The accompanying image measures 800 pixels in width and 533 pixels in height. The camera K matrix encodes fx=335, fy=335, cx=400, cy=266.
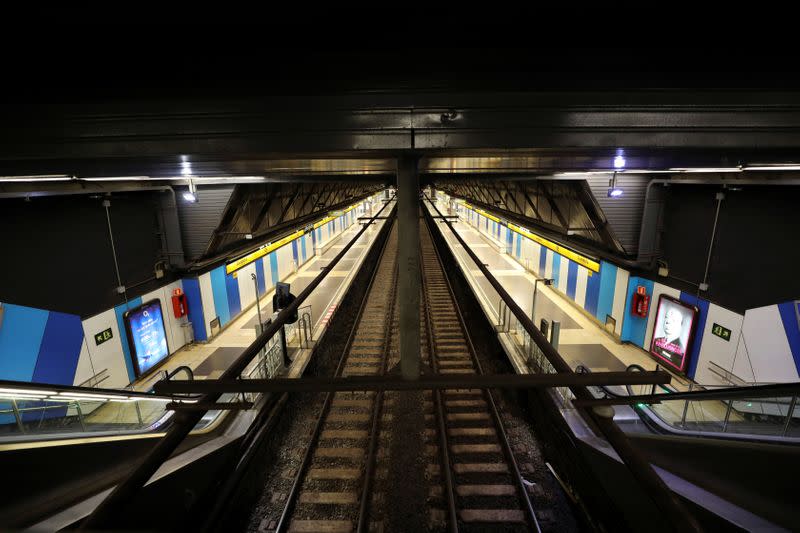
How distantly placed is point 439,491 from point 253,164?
385 cm

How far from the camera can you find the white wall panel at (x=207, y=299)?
8234 millimetres

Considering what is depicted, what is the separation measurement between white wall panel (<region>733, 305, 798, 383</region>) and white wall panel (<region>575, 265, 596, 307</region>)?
437 cm

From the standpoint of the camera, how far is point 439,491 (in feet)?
Answer: 11.4

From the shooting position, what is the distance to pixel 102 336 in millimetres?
5957

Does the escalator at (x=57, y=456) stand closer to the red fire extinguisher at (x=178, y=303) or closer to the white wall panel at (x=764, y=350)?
the red fire extinguisher at (x=178, y=303)

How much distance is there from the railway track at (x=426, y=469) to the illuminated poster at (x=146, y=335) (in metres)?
4.22

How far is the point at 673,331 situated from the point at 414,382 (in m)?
7.58

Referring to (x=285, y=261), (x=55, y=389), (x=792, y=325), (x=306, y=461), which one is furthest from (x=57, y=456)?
(x=285, y=261)

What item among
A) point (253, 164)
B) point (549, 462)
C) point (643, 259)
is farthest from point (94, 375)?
point (643, 259)

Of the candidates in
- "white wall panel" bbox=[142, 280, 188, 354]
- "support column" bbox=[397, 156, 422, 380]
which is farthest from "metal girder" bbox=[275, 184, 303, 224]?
"support column" bbox=[397, 156, 422, 380]

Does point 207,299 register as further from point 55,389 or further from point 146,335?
point 55,389

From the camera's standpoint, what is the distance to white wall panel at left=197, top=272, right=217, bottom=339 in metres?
8.23

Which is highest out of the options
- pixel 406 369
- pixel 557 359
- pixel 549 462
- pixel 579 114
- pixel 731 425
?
pixel 579 114

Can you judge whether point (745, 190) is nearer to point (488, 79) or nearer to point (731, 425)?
point (731, 425)
